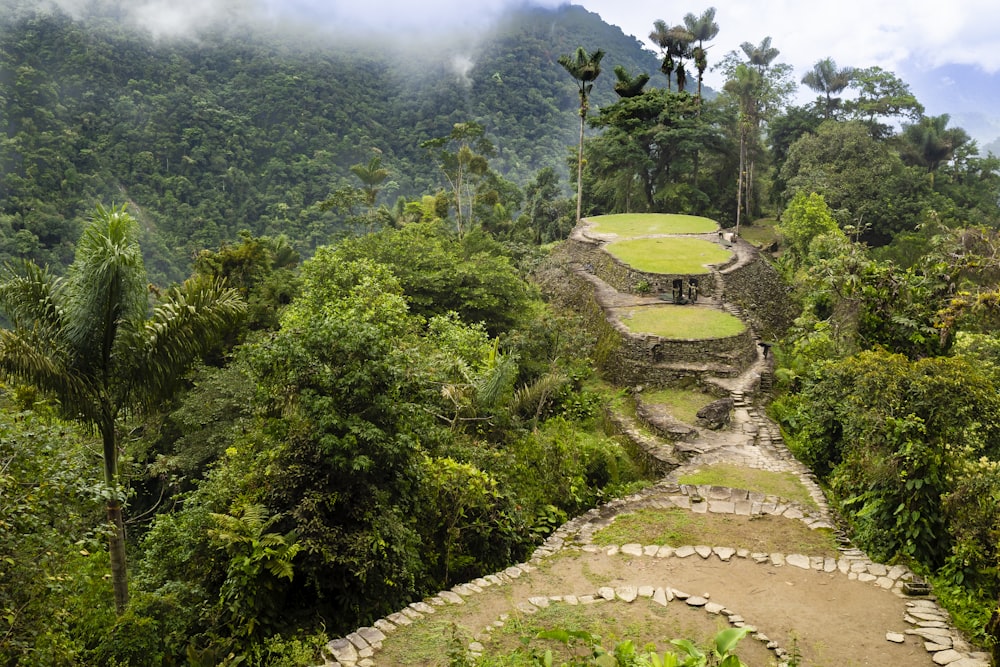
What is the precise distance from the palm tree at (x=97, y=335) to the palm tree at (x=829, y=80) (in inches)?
1461

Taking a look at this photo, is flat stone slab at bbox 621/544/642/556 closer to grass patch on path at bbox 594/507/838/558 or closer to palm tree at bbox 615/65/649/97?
grass patch on path at bbox 594/507/838/558

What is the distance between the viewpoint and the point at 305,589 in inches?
247

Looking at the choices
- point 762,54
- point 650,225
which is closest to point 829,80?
point 762,54

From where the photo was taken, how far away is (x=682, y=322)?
15.9 meters

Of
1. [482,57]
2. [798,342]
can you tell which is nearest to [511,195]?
[798,342]

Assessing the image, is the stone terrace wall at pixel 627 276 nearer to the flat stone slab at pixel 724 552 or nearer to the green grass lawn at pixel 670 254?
A: the green grass lawn at pixel 670 254

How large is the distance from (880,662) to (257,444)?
637 centimetres

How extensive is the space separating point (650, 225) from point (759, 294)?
6.02 meters

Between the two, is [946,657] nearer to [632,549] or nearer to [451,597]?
[632,549]

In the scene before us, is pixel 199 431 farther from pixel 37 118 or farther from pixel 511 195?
pixel 37 118

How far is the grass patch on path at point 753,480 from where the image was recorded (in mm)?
9555

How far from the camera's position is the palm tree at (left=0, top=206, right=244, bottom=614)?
6.21m

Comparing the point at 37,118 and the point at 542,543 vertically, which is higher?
the point at 37,118

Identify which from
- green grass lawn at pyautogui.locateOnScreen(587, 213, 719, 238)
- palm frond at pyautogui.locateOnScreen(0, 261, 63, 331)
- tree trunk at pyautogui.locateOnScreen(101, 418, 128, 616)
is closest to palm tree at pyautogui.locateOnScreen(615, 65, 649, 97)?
green grass lawn at pyautogui.locateOnScreen(587, 213, 719, 238)
